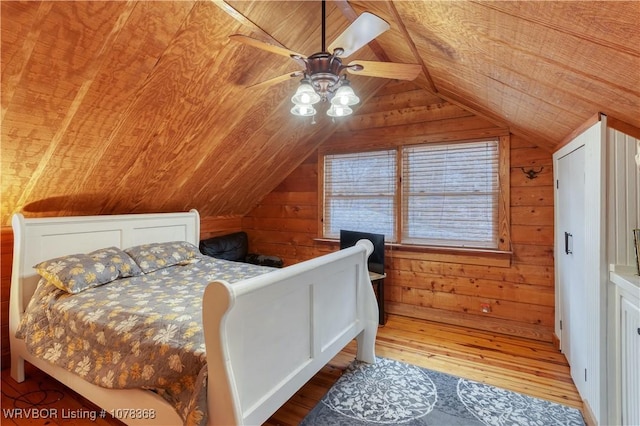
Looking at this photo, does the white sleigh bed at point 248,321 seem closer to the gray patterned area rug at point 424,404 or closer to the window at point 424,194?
the gray patterned area rug at point 424,404

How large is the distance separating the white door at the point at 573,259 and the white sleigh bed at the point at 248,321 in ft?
4.80

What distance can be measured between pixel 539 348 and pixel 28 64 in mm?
4476

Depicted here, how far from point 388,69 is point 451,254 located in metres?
2.44

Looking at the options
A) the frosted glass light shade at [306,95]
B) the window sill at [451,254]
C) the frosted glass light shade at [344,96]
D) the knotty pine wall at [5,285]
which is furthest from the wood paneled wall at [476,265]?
the knotty pine wall at [5,285]

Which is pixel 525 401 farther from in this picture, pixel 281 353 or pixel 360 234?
pixel 360 234

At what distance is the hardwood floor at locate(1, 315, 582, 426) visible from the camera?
2.20m

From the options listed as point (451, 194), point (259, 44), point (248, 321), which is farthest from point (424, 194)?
point (248, 321)

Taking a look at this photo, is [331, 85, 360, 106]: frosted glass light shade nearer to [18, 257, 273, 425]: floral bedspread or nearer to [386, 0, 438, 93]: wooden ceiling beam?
[386, 0, 438, 93]: wooden ceiling beam

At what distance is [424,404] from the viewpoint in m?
2.20

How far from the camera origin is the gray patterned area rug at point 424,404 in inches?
80.0

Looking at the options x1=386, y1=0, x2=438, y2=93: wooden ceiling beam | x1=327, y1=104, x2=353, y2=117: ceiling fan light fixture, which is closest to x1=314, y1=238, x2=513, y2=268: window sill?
x1=386, y1=0, x2=438, y2=93: wooden ceiling beam

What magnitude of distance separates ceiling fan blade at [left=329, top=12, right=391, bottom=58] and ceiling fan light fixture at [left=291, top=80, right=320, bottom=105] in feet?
0.88

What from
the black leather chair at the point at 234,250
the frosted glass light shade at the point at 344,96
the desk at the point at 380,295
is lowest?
the desk at the point at 380,295

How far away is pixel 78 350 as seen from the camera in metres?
1.90
